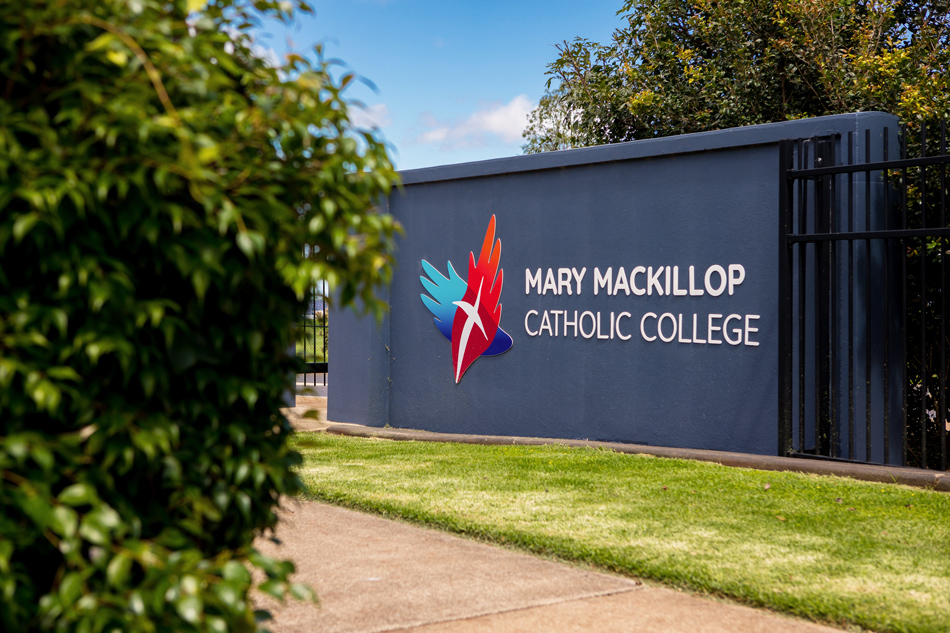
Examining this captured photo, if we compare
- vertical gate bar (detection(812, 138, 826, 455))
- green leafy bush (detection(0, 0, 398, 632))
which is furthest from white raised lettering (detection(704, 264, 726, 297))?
green leafy bush (detection(0, 0, 398, 632))

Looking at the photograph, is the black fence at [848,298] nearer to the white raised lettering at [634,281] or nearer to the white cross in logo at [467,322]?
the white raised lettering at [634,281]

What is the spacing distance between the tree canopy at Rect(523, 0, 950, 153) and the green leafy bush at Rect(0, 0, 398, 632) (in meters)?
9.52

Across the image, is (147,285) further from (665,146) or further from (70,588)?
(665,146)

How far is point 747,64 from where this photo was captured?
43.2 ft

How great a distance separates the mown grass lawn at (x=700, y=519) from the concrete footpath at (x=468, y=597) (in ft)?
0.73

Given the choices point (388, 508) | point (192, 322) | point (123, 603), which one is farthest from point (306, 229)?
point (388, 508)

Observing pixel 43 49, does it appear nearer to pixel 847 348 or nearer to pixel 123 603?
pixel 123 603

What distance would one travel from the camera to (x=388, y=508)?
6477 mm

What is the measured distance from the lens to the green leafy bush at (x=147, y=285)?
1.97 m

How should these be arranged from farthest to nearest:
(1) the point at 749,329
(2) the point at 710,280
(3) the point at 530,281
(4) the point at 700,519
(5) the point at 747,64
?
1. (5) the point at 747,64
2. (3) the point at 530,281
3. (2) the point at 710,280
4. (1) the point at 749,329
5. (4) the point at 700,519

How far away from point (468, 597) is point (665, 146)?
17.5 ft

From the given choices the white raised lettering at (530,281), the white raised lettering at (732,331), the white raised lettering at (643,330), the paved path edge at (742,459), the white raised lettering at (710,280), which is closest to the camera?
the paved path edge at (742,459)

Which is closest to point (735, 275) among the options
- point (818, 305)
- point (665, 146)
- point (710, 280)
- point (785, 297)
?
point (710, 280)

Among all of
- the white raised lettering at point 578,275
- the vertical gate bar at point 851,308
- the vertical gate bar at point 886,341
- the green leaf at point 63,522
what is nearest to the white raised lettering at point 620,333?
the white raised lettering at point 578,275
